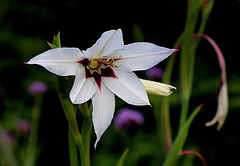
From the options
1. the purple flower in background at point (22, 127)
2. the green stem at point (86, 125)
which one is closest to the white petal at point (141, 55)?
the green stem at point (86, 125)

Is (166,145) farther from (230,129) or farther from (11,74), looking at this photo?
(11,74)

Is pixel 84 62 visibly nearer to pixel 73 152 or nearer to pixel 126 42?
pixel 73 152

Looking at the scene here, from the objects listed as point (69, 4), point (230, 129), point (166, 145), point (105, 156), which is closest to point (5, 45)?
point (69, 4)

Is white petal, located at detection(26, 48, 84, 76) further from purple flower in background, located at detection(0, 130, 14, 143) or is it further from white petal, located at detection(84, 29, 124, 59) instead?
purple flower in background, located at detection(0, 130, 14, 143)

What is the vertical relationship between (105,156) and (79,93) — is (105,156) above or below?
below

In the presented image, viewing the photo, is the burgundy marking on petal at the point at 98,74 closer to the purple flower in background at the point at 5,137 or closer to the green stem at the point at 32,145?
the green stem at the point at 32,145

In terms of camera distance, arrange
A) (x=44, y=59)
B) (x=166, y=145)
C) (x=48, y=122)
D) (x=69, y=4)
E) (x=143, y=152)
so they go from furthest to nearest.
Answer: (x=69, y=4)
(x=48, y=122)
(x=143, y=152)
(x=166, y=145)
(x=44, y=59)
